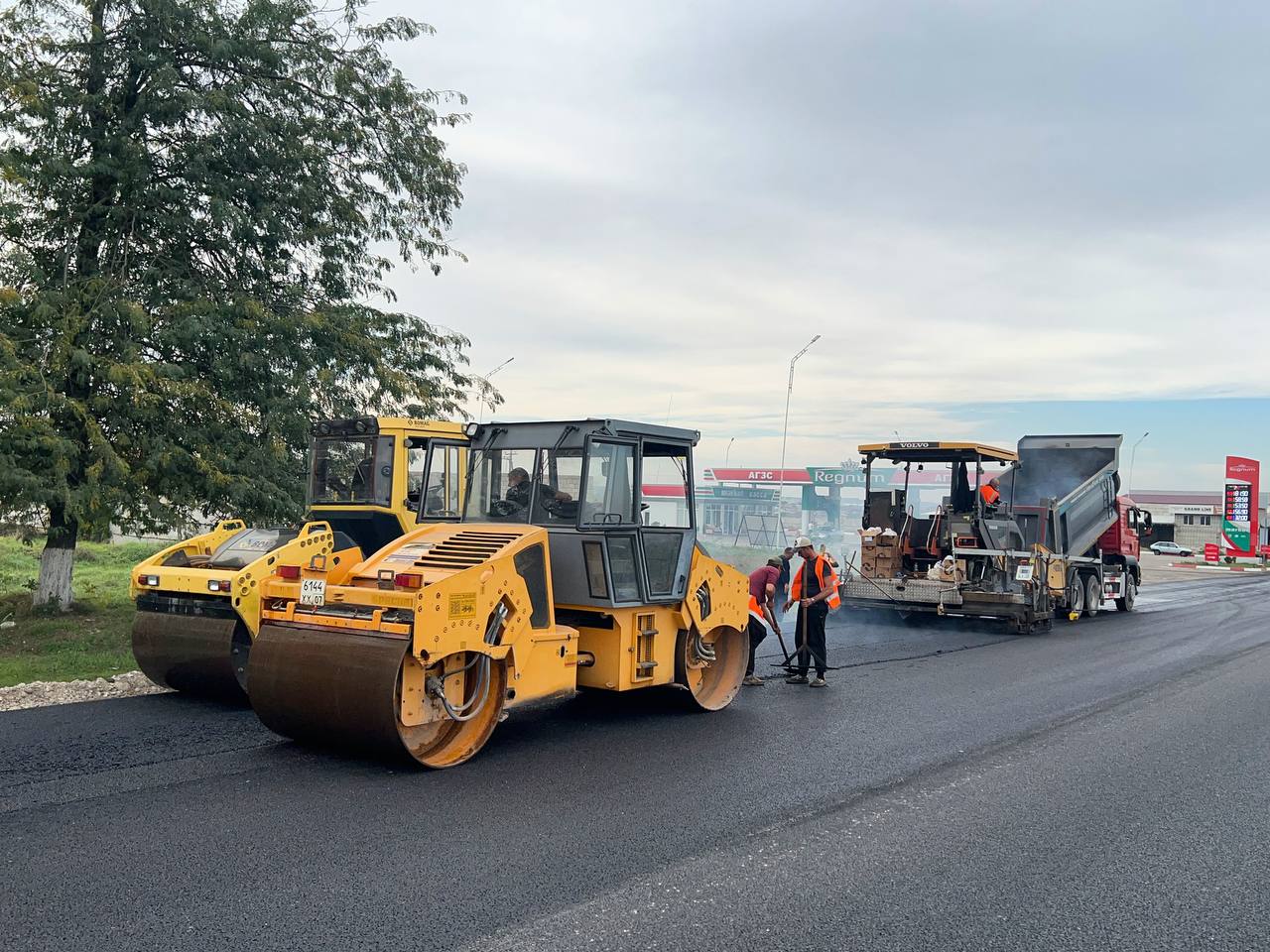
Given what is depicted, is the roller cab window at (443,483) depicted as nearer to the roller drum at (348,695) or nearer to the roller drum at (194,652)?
the roller drum at (194,652)

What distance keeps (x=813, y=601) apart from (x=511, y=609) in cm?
431

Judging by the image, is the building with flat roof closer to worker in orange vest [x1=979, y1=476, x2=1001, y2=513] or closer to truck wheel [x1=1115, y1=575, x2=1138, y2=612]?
truck wheel [x1=1115, y1=575, x2=1138, y2=612]

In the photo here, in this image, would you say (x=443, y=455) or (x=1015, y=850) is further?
(x=443, y=455)

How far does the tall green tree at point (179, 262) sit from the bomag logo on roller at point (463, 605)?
22.3ft

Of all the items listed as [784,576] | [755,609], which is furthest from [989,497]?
[755,609]

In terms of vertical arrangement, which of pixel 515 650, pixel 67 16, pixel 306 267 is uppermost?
pixel 67 16

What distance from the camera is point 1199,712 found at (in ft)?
30.1

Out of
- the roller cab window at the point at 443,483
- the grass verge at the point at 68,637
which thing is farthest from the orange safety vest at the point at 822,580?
the grass verge at the point at 68,637

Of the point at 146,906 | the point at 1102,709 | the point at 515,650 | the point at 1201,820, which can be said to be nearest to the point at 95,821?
the point at 146,906

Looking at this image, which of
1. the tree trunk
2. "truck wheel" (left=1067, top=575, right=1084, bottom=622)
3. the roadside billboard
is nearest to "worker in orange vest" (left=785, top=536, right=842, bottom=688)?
the tree trunk

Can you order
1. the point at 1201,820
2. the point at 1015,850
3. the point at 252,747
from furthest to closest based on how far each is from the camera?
the point at 252,747
the point at 1201,820
the point at 1015,850

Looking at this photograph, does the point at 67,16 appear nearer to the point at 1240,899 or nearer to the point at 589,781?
the point at 589,781

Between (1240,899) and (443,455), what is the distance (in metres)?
6.98

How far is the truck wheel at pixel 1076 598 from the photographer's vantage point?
17.9 metres
